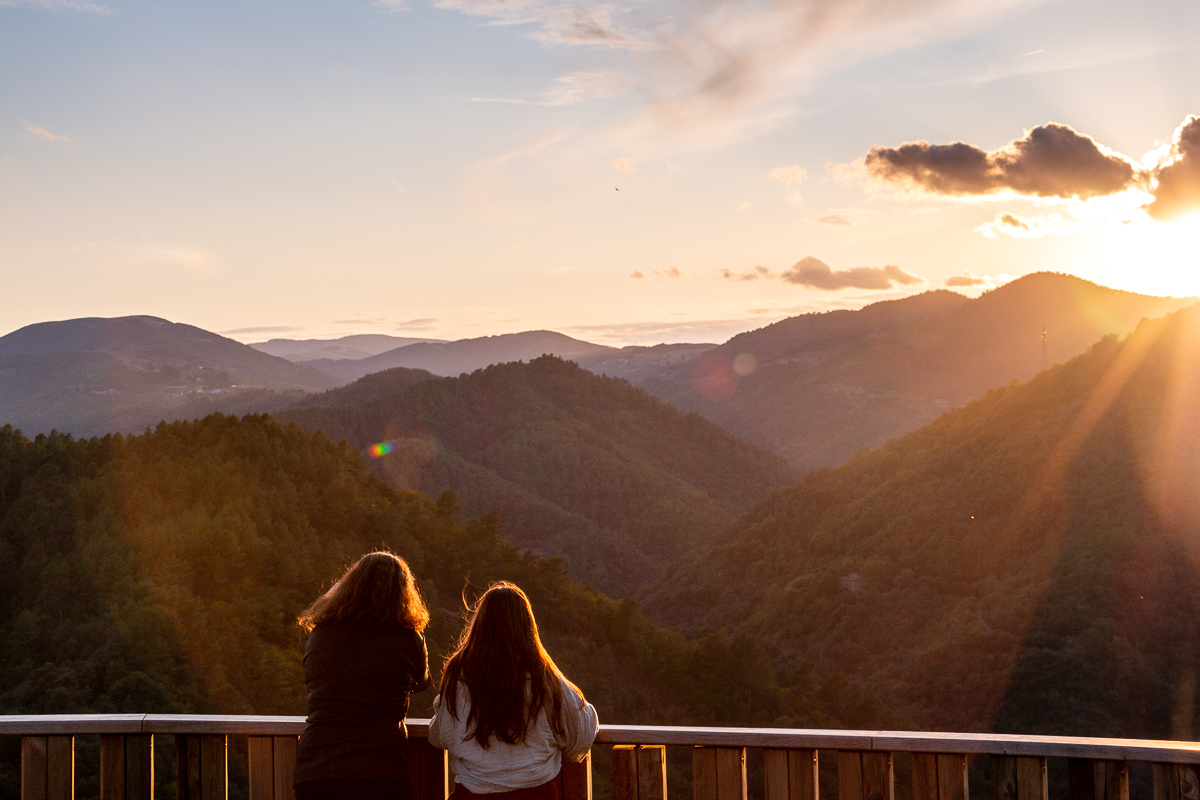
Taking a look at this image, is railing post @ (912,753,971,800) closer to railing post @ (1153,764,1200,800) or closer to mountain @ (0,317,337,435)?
railing post @ (1153,764,1200,800)

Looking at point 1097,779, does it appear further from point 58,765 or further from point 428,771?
point 58,765

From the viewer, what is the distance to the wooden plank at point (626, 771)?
3.56 meters

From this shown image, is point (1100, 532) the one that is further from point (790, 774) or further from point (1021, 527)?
point (790, 774)

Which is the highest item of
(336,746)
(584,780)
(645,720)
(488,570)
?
(336,746)

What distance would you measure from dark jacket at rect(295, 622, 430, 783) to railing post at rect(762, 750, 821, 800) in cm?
139

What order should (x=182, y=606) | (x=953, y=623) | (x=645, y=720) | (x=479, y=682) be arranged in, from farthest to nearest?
(x=953, y=623), (x=645, y=720), (x=182, y=606), (x=479, y=682)

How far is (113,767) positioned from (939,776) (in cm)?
328

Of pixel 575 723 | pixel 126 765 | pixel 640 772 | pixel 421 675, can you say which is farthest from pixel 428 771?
pixel 126 765

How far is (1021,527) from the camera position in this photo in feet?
163

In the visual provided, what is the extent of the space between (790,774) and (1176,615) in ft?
153

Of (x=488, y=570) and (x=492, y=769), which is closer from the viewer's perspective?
(x=492, y=769)

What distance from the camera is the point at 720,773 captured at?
11.5 ft

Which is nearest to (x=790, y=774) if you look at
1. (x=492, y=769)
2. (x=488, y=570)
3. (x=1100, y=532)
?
(x=492, y=769)

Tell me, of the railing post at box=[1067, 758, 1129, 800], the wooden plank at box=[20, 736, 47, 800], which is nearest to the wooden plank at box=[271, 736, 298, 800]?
the wooden plank at box=[20, 736, 47, 800]
